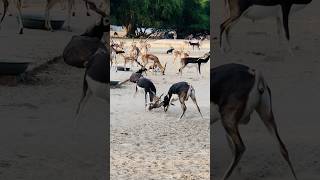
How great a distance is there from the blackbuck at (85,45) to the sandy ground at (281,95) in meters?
0.79

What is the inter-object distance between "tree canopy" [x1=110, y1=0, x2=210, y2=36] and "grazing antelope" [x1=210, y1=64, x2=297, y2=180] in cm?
264

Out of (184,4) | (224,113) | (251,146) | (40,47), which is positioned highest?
(184,4)

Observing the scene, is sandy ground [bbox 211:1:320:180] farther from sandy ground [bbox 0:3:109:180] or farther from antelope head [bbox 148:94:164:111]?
antelope head [bbox 148:94:164:111]

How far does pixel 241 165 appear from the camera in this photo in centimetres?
329

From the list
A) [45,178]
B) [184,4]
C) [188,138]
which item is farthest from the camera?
[184,4]

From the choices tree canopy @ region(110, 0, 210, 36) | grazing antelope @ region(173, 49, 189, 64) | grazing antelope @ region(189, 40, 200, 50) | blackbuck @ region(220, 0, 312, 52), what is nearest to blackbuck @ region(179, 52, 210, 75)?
grazing antelope @ region(173, 49, 189, 64)

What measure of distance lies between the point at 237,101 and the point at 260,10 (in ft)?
2.16

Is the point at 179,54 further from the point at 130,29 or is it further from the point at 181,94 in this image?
the point at 181,94

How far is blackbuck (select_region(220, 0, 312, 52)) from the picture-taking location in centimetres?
323

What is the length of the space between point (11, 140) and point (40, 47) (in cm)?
67

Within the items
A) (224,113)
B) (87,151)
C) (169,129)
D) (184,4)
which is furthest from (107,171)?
(184,4)

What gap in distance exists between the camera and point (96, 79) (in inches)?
130

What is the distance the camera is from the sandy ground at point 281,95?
3.24 metres

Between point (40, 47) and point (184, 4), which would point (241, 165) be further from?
point (184, 4)
